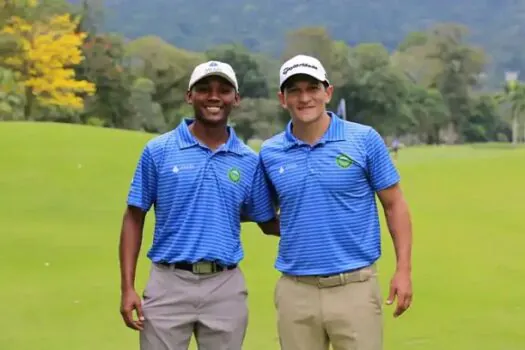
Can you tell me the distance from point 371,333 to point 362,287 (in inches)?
8.3

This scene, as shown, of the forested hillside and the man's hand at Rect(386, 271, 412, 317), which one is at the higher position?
the forested hillside

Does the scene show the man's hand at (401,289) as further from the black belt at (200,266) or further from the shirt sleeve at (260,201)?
the black belt at (200,266)

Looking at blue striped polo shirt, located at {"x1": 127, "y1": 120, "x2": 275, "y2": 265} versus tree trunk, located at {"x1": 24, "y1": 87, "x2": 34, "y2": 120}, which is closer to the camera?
blue striped polo shirt, located at {"x1": 127, "y1": 120, "x2": 275, "y2": 265}

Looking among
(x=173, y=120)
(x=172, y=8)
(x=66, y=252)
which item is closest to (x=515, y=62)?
(x=172, y=8)

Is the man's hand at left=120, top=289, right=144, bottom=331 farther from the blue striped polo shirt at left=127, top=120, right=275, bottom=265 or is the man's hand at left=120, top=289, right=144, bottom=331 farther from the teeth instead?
the teeth

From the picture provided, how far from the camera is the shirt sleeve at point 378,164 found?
4000 mm

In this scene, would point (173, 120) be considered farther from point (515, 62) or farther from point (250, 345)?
point (515, 62)

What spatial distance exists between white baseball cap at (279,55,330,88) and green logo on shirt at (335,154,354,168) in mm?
354

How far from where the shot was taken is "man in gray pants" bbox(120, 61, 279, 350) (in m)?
3.96

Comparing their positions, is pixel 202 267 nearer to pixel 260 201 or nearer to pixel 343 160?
pixel 260 201

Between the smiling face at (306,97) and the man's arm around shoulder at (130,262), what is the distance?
0.85 metres

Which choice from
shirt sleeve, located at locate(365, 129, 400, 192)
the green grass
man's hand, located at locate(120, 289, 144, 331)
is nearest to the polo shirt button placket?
shirt sleeve, located at locate(365, 129, 400, 192)

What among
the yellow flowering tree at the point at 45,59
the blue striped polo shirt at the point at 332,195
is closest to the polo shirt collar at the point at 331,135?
the blue striped polo shirt at the point at 332,195

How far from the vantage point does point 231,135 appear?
413 centimetres
